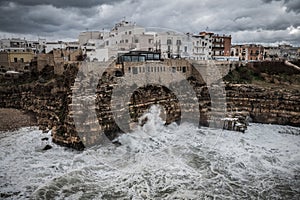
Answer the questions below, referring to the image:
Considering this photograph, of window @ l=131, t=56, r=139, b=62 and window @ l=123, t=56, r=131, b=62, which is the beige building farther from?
window @ l=131, t=56, r=139, b=62

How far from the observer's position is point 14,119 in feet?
73.2

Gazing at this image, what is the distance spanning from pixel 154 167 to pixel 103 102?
7.25m

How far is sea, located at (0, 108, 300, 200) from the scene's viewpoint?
1280 centimetres

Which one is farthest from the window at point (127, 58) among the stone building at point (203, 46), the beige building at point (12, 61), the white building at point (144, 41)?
the stone building at point (203, 46)

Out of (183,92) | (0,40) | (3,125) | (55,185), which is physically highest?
(0,40)

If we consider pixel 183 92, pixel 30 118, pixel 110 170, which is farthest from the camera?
pixel 183 92

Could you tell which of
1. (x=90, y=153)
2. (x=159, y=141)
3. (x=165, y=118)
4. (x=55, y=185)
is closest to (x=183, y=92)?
(x=165, y=118)

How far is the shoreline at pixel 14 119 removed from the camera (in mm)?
21141

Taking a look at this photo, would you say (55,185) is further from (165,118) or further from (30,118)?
(165,118)

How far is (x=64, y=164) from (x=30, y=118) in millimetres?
9709

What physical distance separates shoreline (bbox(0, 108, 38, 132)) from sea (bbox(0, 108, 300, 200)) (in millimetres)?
951

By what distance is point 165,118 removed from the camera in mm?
24547

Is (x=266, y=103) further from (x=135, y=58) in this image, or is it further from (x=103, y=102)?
(x=103, y=102)

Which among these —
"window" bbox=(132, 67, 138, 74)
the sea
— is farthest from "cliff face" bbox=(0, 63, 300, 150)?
"window" bbox=(132, 67, 138, 74)
